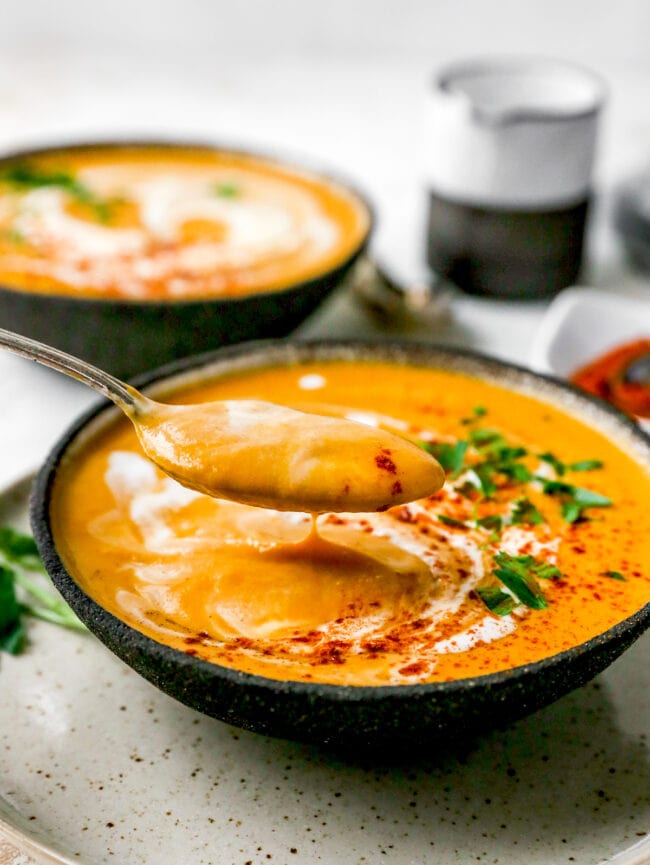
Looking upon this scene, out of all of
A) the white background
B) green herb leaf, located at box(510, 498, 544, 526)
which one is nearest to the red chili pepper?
the white background

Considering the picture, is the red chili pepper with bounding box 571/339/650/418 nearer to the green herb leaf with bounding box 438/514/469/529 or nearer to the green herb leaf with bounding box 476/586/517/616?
the green herb leaf with bounding box 438/514/469/529

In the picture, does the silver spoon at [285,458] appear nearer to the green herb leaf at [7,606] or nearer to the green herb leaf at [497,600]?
the green herb leaf at [497,600]

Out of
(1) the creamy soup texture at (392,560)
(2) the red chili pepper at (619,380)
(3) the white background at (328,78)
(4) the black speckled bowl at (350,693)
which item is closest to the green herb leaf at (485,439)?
(1) the creamy soup texture at (392,560)

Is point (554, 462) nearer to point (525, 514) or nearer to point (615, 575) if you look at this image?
point (525, 514)

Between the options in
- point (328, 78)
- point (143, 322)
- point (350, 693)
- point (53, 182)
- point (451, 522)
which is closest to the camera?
point (350, 693)

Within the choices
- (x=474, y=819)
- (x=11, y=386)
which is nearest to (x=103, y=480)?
(x=474, y=819)

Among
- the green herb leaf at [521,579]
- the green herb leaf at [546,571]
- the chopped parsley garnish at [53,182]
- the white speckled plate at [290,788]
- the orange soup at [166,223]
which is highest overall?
the green herb leaf at [521,579]

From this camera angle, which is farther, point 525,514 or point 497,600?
point 525,514

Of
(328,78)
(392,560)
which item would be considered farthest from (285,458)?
(328,78)
